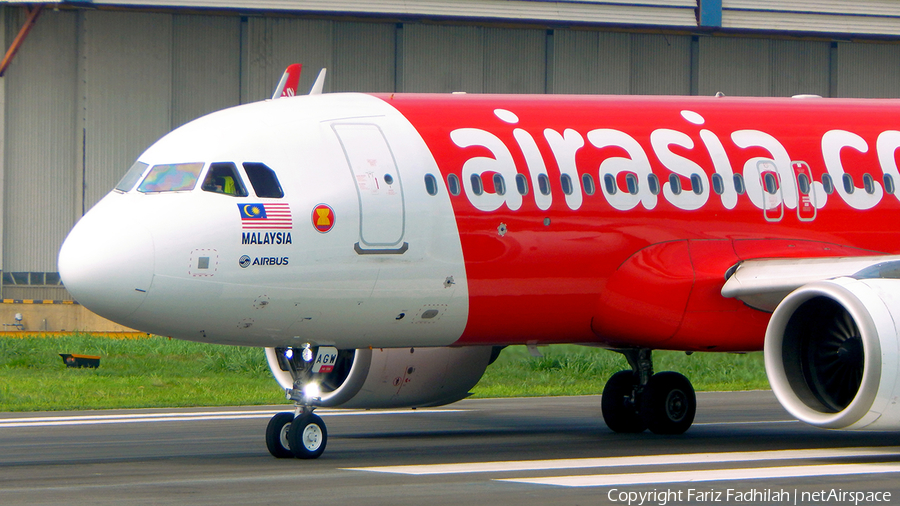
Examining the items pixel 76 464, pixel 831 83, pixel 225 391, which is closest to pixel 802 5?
pixel 831 83

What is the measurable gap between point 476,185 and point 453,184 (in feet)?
0.84

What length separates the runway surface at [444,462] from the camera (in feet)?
34.2

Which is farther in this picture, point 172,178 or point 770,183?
point 770,183

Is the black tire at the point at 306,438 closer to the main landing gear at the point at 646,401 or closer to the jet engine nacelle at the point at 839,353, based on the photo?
the jet engine nacelle at the point at 839,353

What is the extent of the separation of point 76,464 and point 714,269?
6.83 metres

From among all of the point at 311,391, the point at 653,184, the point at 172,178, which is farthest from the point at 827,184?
the point at 172,178

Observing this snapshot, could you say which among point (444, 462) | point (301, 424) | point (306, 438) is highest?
point (301, 424)

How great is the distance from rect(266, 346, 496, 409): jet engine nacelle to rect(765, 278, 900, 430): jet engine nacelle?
419cm

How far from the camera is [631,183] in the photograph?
14109 millimetres

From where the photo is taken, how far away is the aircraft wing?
1296 cm

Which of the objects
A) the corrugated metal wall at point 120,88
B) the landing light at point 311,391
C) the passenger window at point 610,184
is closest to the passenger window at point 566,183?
the passenger window at point 610,184

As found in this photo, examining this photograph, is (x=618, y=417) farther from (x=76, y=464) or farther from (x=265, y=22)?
(x=265, y=22)

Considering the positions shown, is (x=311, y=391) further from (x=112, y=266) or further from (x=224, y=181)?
(x=112, y=266)

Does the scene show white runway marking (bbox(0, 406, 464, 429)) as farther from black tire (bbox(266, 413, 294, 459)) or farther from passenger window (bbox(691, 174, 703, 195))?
passenger window (bbox(691, 174, 703, 195))
